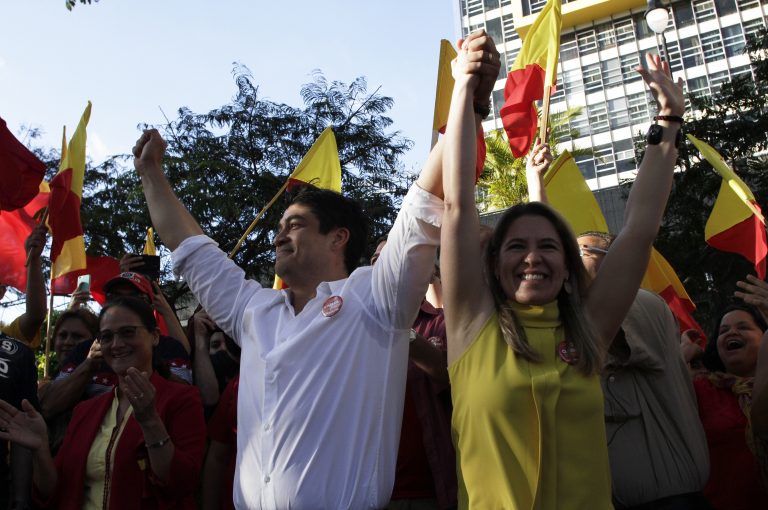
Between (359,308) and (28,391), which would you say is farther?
(28,391)

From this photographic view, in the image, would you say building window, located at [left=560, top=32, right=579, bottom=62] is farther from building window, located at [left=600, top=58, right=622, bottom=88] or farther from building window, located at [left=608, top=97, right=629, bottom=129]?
Answer: building window, located at [left=608, top=97, right=629, bottom=129]

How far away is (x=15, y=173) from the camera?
5188mm

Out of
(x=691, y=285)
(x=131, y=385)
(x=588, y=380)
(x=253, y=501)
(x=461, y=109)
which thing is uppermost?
(x=691, y=285)

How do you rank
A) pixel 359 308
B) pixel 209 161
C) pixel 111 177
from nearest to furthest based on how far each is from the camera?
pixel 359 308 < pixel 209 161 < pixel 111 177

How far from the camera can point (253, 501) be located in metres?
2.31

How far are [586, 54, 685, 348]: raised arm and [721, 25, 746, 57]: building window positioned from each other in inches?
1497

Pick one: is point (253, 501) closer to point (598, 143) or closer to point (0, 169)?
point (0, 169)

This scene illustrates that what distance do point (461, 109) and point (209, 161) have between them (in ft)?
40.8

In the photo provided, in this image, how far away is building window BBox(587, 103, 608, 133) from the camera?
128 ft

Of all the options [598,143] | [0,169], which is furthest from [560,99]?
[0,169]

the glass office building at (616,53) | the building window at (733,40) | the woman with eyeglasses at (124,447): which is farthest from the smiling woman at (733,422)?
the building window at (733,40)

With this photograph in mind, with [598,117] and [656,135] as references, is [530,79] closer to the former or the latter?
[656,135]

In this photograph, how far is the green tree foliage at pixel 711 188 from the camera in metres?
12.6

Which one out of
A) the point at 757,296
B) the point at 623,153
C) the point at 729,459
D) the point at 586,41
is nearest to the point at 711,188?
the point at 757,296
